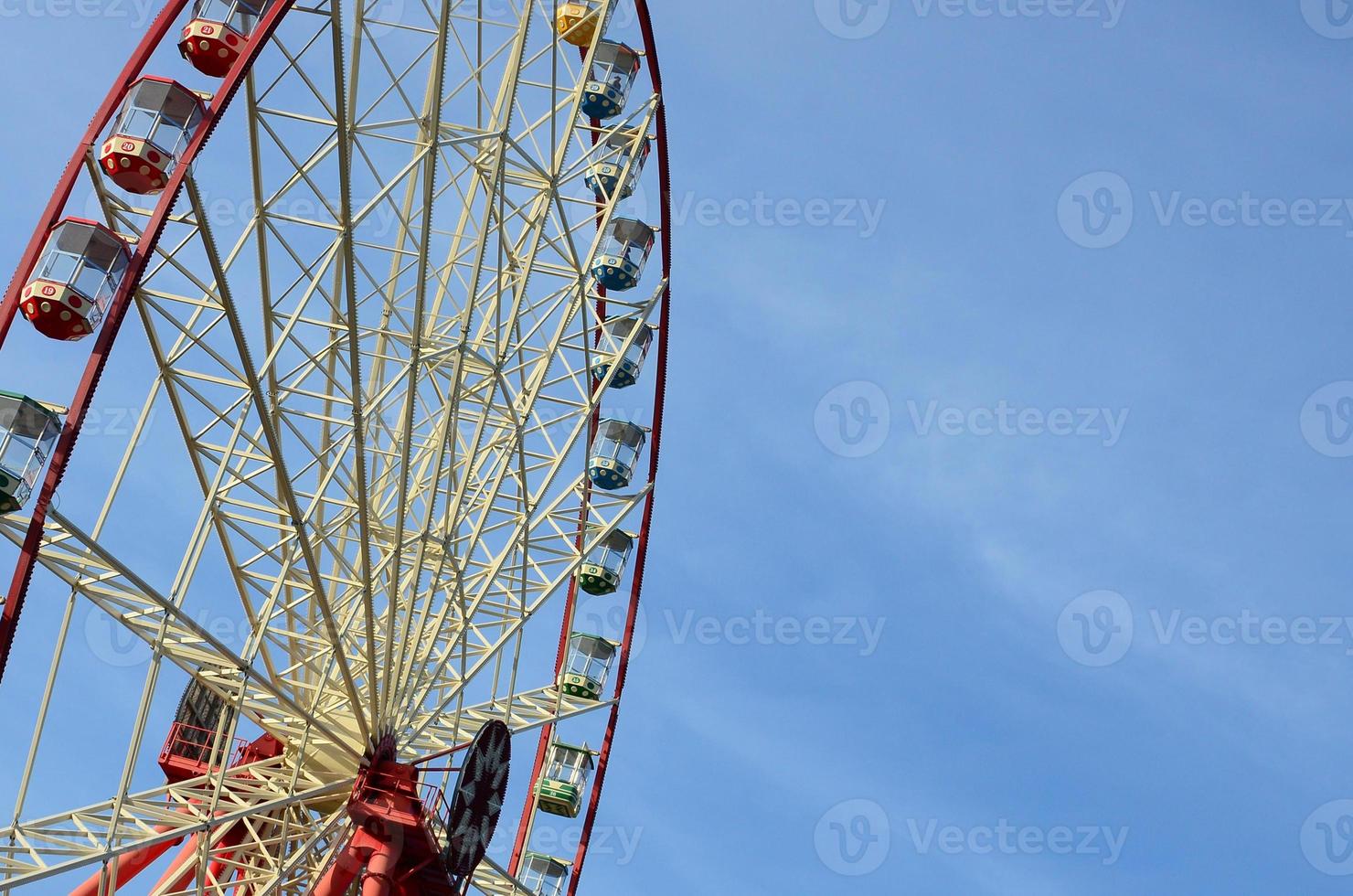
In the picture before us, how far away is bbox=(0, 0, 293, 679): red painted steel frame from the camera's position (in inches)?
1027

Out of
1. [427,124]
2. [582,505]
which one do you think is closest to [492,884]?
[582,505]

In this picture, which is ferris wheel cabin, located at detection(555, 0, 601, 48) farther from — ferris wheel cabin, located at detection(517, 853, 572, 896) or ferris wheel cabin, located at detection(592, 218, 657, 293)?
ferris wheel cabin, located at detection(517, 853, 572, 896)

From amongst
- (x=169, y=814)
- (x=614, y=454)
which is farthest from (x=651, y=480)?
(x=169, y=814)

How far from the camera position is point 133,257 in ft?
91.9

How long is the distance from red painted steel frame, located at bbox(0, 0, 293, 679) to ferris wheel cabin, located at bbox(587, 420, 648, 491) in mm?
15677

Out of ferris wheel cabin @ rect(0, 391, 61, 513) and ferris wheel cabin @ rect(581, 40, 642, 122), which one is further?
ferris wheel cabin @ rect(581, 40, 642, 122)

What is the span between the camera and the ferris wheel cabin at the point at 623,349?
1684 inches

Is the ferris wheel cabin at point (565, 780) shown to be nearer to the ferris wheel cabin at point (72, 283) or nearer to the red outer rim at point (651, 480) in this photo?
the red outer rim at point (651, 480)

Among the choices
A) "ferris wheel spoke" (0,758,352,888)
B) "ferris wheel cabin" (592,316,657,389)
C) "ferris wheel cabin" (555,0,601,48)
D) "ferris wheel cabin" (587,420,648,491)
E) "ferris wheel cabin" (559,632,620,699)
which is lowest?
"ferris wheel spoke" (0,758,352,888)

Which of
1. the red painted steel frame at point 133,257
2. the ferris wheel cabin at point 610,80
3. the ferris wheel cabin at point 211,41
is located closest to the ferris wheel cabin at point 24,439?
the red painted steel frame at point 133,257

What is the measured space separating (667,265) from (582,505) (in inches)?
226

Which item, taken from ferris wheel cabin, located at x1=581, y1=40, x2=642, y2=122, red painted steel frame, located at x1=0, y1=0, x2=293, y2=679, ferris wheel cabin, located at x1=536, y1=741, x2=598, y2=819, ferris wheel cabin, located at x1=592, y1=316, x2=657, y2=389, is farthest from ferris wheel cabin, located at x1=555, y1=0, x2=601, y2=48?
ferris wheel cabin, located at x1=536, y1=741, x2=598, y2=819

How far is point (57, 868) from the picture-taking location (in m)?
28.7

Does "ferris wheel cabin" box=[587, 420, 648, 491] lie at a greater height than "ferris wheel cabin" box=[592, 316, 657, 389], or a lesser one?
lesser
